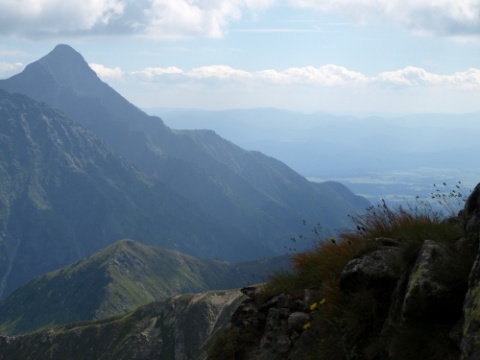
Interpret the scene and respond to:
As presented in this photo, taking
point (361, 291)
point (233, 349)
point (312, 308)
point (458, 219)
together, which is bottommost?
point (233, 349)

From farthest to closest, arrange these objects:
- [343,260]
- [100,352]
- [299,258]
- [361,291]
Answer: [100,352] < [299,258] < [343,260] < [361,291]

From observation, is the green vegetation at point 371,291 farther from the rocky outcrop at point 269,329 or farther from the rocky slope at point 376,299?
the rocky outcrop at point 269,329

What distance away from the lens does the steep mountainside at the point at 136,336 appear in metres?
164

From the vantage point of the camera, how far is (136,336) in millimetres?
169500

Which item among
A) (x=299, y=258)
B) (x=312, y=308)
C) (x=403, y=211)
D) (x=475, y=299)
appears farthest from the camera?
(x=299, y=258)

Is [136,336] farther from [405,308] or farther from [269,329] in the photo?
[405,308]

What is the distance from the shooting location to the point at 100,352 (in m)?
164

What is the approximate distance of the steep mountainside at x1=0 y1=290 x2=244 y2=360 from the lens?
16438 cm

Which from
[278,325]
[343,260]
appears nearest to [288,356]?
[278,325]

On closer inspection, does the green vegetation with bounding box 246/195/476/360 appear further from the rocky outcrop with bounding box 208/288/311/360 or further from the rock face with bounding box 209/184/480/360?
the rocky outcrop with bounding box 208/288/311/360

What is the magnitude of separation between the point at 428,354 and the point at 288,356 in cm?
338

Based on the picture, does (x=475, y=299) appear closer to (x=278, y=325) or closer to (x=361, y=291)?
(x=361, y=291)

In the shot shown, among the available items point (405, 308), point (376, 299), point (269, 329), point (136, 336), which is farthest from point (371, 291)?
point (136, 336)

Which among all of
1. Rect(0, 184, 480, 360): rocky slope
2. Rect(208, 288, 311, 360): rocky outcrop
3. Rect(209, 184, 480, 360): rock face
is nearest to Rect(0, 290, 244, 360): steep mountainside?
Rect(208, 288, 311, 360): rocky outcrop
